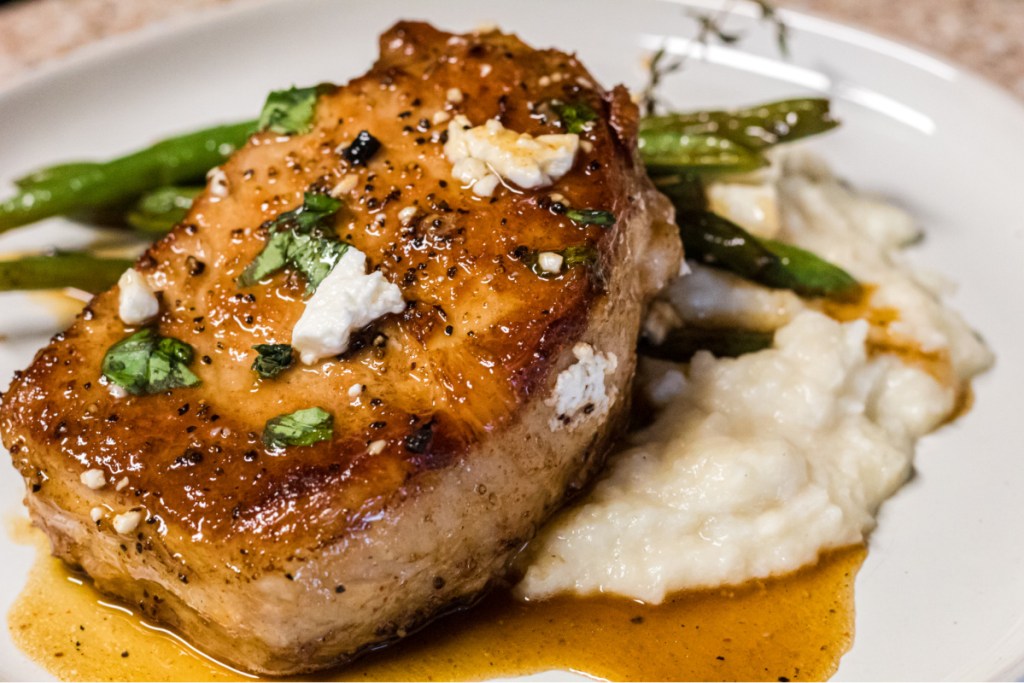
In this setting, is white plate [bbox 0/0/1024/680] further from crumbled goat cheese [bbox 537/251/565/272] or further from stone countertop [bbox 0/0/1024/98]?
crumbled goat cheese [bbox 537/251/565/272]

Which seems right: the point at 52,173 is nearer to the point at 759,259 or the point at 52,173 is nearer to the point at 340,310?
the point at 340,310

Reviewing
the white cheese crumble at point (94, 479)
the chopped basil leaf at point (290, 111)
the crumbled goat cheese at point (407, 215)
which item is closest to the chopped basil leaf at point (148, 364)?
the white cheese crumble at point (94, 479)

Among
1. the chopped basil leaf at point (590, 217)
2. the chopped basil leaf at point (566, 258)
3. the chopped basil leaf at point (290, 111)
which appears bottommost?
the chopped basil leaf at point (566, 258)

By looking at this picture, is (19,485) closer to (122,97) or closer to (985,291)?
(122,97)

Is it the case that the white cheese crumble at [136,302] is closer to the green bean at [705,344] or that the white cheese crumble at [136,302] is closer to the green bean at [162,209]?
the green bean at [162,209]

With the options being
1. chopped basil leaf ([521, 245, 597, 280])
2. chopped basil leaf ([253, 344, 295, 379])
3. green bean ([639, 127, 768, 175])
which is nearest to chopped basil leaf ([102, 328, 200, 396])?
chopped basil leaf ([253, 344, 295, 379])
